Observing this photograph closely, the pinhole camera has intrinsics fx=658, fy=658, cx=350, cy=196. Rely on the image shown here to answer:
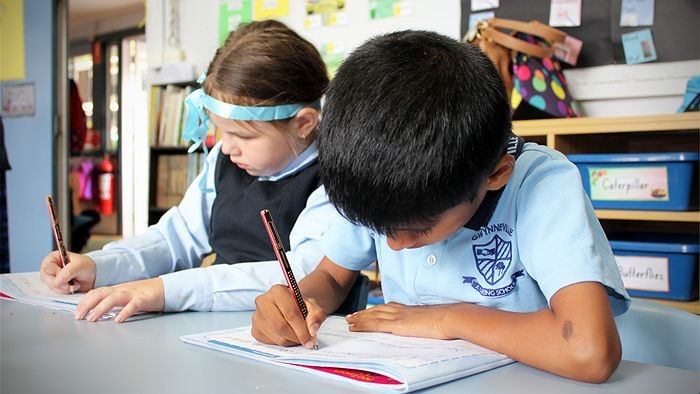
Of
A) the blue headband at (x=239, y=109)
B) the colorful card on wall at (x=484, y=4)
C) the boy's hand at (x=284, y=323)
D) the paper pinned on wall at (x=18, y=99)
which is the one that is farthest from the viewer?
the paper pinned on wall at (x=18, y=99)

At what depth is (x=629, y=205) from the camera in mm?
2078

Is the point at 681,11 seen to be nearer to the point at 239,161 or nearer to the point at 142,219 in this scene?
the point at 239,161

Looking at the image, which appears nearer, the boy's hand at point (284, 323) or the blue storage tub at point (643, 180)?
the boy's hand at point (284, 323)

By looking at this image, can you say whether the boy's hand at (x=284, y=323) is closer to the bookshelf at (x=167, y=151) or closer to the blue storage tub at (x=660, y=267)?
the blue storage tub at (x=660, y=267)

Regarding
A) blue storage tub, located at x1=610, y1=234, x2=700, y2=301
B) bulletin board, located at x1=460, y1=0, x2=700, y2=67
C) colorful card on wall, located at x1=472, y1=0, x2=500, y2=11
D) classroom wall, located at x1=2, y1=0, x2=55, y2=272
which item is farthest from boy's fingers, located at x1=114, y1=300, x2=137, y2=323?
classroom wall, located at x1=2, y1=0, x2=55, y2=272

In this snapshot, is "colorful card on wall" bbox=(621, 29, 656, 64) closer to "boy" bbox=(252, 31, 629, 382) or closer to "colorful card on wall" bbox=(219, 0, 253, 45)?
"boy" bbox=(252, 31, 629, 382)

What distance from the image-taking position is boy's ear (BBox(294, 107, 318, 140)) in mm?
1227

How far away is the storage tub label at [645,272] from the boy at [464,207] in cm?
137

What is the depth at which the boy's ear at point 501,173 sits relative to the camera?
0.73 meters

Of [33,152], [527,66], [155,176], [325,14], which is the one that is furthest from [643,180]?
[33,152]

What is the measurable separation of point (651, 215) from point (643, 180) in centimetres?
11

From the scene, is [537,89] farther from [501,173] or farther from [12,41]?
[12,41]

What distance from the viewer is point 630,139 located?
249 centimetres

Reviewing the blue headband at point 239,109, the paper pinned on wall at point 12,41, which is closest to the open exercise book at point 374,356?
the blue headband at point 239,109
